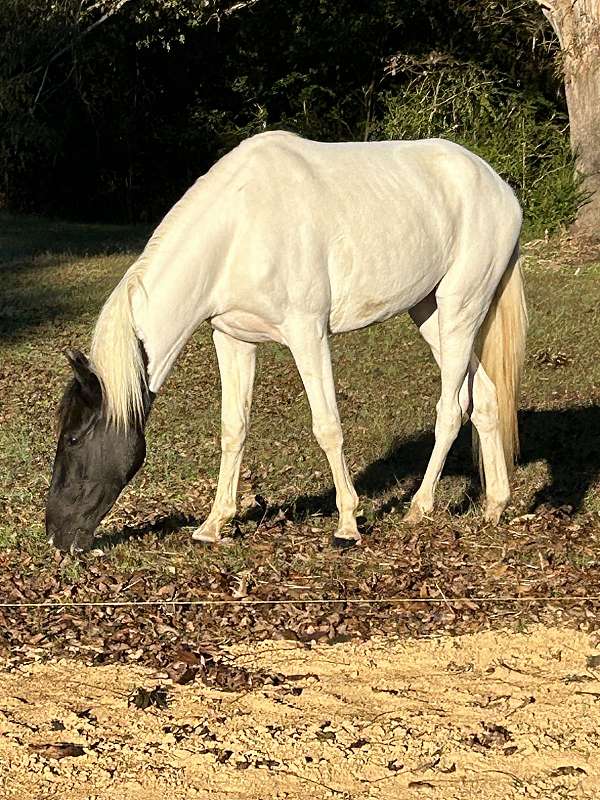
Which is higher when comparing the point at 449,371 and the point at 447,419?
the point at 449,371

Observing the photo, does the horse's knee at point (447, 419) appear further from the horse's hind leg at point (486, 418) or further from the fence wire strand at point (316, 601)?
the fence wire strand at point (316, 601)

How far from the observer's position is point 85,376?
5.13 metres

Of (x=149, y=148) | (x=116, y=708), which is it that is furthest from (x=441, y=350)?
(x=149, y=148)

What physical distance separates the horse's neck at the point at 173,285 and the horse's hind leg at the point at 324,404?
0.48m

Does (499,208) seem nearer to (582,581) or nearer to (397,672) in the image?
(582,581)

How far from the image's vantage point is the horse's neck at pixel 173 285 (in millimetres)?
5277

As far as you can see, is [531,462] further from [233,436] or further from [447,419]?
[233,436]

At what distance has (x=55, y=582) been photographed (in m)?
5.52

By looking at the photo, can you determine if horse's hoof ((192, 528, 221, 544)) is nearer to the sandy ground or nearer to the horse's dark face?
the horse's dark face

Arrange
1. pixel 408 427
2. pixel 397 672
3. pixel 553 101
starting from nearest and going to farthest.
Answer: pixel 397 672 → pixel 408 427 → pixel 553 101

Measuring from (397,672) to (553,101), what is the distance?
17358 mm

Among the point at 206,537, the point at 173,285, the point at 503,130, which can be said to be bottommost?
the point at 206,537

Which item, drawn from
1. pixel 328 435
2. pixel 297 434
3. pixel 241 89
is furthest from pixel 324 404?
pixel 241 89

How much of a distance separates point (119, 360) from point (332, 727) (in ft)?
6.18
